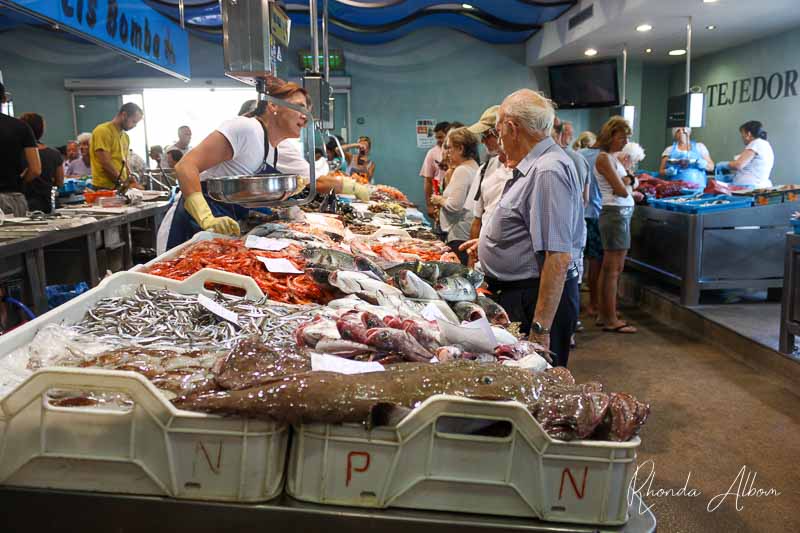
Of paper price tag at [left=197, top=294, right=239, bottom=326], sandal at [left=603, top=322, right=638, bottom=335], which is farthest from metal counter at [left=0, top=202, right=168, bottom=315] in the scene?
sandal at [left=603, top=322, right=638, bottom=335]

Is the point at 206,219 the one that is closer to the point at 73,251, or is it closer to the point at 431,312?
the point at 431,312

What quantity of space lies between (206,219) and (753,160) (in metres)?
7.31

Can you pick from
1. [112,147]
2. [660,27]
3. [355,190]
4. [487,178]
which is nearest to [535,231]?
[487,178]

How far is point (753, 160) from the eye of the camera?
8102 mm

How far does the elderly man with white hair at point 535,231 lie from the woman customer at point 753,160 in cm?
622

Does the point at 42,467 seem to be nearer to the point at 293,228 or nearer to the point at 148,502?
the point at 148,502

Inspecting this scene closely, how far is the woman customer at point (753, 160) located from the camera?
317 inches

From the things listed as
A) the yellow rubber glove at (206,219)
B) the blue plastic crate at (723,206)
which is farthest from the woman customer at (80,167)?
the blue plastic crate at (723,206)

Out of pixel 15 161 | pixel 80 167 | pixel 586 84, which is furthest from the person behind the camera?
pixel 586 84

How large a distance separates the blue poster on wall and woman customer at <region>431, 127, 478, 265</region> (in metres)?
2.38

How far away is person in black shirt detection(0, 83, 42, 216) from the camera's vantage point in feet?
16.9

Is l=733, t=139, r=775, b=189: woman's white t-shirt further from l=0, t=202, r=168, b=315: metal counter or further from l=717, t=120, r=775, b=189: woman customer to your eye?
l=0, t=202, r=168, b=315: metal counter

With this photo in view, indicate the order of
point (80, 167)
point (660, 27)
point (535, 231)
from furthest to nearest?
point (80, 167) < point (660, 27) < point (535, 231)

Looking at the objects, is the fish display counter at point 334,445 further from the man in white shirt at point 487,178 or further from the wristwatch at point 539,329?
the man in white shirt at point 487,178
